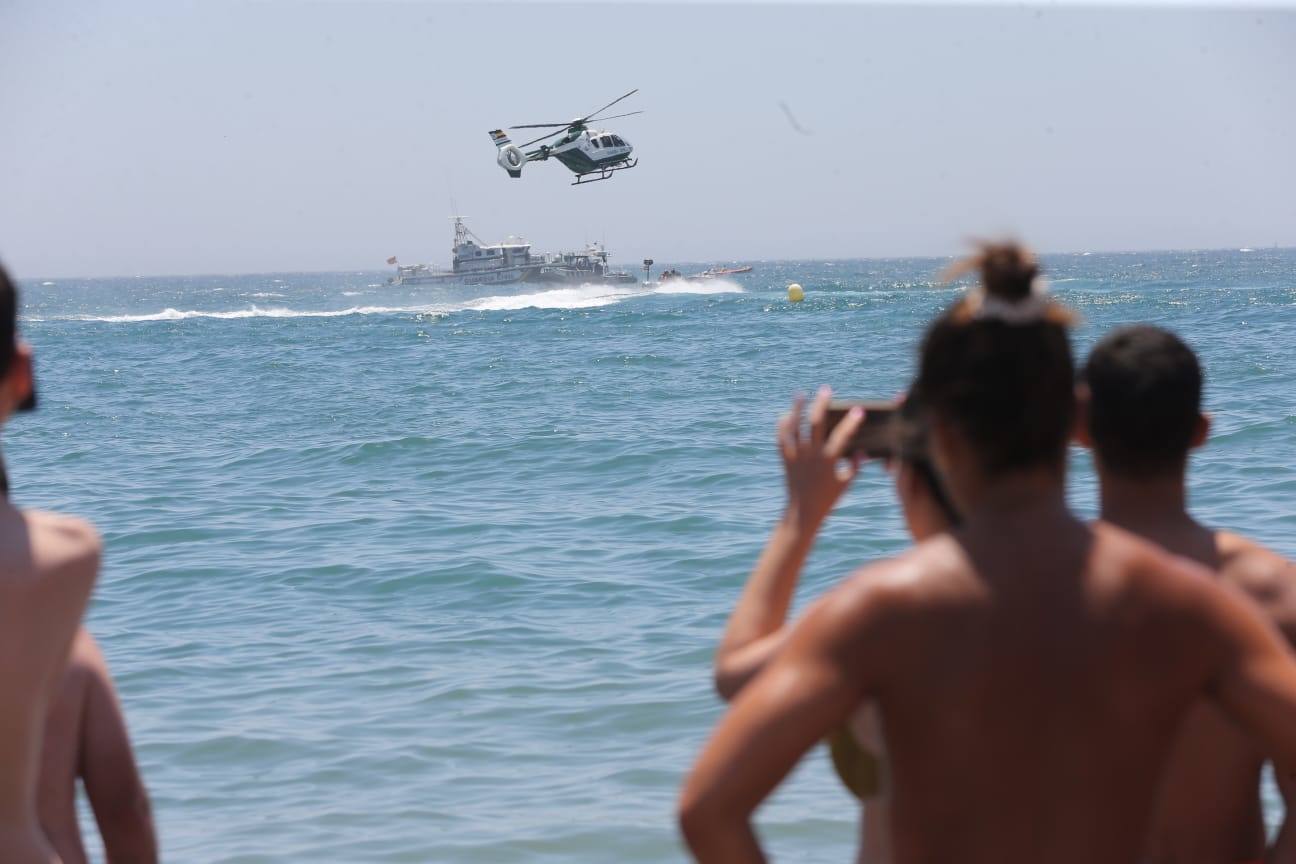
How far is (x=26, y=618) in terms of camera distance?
1.92 meters

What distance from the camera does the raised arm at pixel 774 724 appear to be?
1540mm

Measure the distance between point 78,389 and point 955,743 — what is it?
22.7 m

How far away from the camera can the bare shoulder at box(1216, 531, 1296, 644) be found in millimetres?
2219

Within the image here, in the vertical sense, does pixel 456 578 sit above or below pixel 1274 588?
below

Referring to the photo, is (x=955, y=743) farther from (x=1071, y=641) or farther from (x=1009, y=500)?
(x=1009, y=500)

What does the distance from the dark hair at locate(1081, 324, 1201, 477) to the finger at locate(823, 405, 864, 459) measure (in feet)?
1.56

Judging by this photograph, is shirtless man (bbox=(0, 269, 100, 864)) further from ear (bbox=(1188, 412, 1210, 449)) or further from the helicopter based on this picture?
the helicopter

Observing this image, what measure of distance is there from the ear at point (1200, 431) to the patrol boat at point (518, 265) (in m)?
65.5

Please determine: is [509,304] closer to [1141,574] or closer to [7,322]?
[7,322]

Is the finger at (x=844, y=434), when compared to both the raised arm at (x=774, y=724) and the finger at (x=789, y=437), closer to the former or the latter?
the finger at (x=789, y=437)

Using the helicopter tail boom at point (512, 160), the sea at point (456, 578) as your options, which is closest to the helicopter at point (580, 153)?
the helicopter tail boom at point (512, 160)

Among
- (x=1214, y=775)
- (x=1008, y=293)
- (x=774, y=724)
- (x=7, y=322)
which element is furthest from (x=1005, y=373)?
(x=7, y=322)

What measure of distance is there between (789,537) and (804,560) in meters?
0.04

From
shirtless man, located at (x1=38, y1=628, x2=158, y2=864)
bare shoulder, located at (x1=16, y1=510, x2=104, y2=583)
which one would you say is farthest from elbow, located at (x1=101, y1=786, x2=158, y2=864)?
bare shoulder, located at (x1=16, y1=510, x2=104, y2=583)
